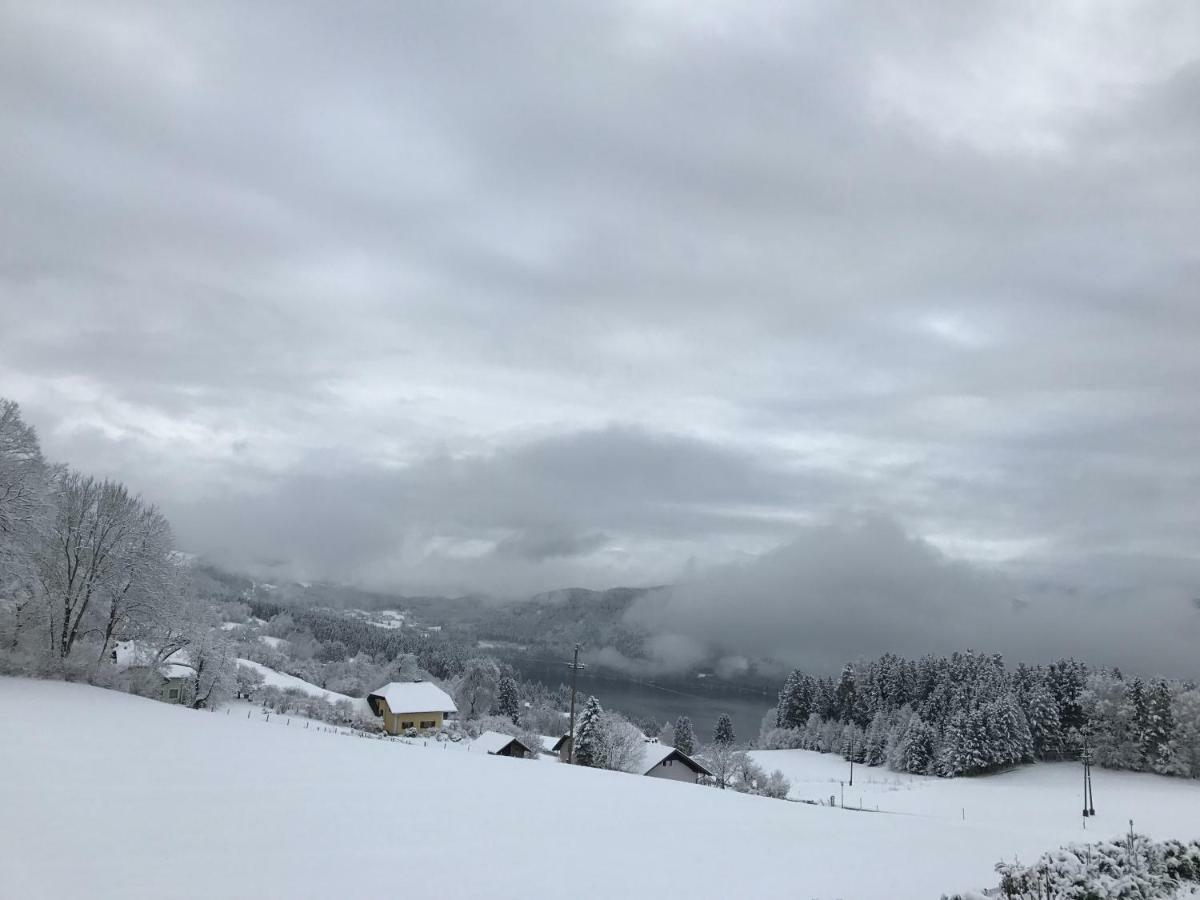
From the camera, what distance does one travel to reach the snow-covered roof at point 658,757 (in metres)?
40.6

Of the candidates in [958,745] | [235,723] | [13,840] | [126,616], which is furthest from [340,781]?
[958,745]

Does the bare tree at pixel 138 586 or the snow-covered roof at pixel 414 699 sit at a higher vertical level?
the bare tree at pixel 138 586

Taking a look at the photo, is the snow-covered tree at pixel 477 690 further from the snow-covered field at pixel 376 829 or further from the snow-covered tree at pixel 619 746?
the snow-covered field at pixel 376 829

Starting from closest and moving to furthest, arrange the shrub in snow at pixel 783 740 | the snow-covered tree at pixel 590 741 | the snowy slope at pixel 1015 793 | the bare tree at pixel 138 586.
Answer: the bare tree at pixel 138 586 < the snowy slope at pixel 1015 793 < the snow-covered tree at pixel 590 741 < the shrub in snow at pixel 783 740

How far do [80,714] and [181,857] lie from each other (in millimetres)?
10977

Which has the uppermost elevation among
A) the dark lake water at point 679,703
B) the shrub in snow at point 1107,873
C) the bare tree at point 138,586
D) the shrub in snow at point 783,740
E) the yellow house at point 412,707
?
the bare tree at point 138,586

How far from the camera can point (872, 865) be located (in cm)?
1212

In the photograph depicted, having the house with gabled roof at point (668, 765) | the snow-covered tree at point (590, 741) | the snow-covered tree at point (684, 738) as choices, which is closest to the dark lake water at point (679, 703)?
the snow-covered tree at point (684, 738)

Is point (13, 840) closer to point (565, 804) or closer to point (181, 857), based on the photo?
point (181, 857)

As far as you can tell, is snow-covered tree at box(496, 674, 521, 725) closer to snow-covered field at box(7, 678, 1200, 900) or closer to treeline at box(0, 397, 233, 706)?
treeline at box(0, 397, 233, 706)

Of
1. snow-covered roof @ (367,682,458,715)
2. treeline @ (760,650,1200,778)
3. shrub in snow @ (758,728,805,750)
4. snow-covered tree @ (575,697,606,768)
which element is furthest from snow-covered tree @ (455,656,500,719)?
snow-covered tree @ (575,697,606,768)

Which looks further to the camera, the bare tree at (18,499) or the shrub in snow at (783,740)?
the shrub in snow at (783,740)

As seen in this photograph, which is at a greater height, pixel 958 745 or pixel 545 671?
pixel 958 745

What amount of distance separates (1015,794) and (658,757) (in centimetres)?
2458
